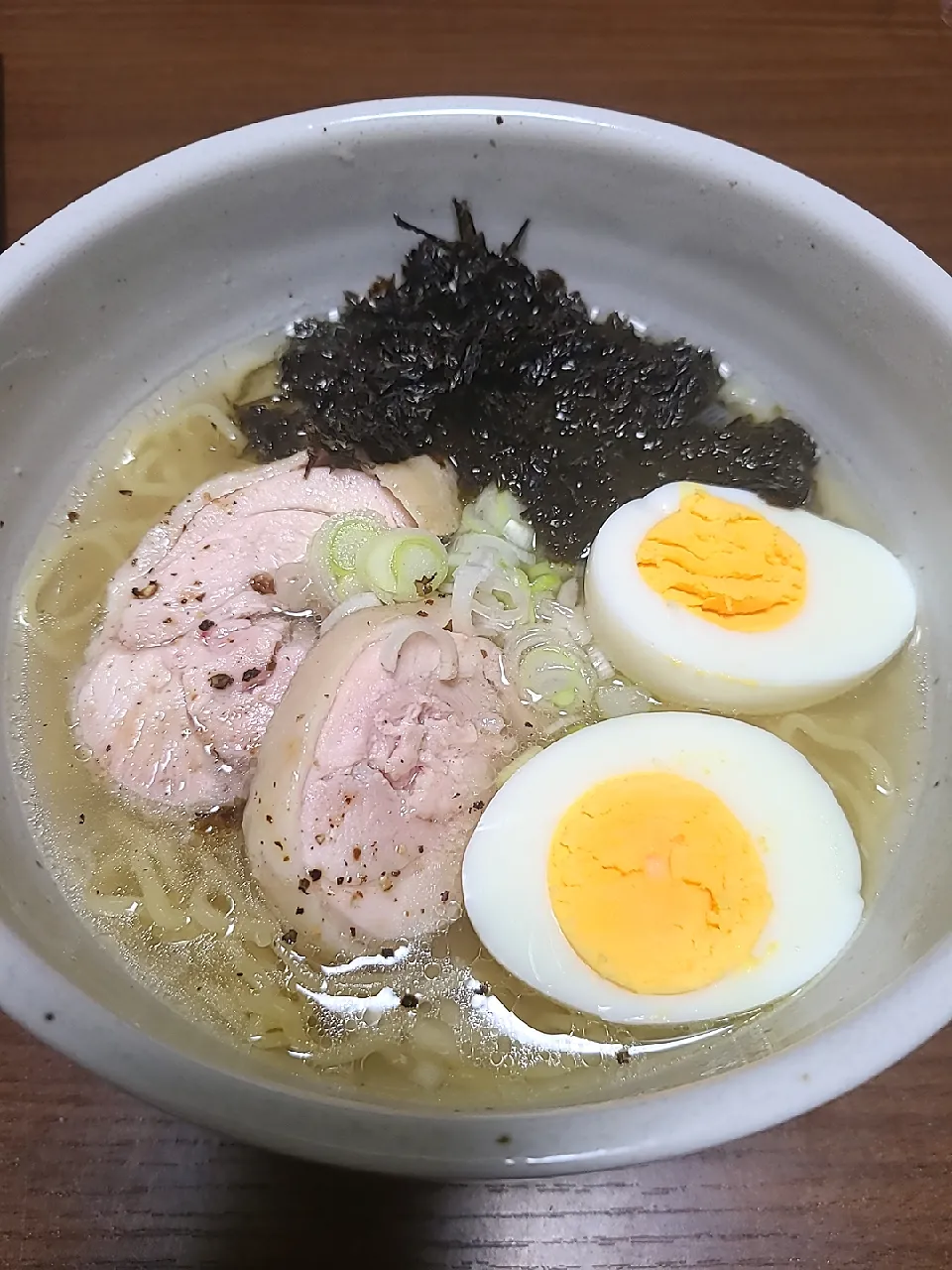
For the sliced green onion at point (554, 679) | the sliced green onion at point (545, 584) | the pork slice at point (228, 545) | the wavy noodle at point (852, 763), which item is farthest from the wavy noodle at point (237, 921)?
the sliced green onion at point (545, 584)

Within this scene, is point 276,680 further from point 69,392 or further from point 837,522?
point 837,522

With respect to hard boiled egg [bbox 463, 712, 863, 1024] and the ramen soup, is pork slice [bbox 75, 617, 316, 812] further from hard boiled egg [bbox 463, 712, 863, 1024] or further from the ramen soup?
hard boiled egg [bbox 463, 712, 863, 1024]

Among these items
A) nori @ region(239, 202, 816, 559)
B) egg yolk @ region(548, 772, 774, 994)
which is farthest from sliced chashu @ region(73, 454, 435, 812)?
egg yolk @ region(548, 772, 774, 994)

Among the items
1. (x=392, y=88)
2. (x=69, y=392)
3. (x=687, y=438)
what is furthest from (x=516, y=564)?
(x=392, y=88)

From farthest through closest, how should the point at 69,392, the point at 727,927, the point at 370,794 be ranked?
the point at 69,392, the point at 370,794, the point at 727,927

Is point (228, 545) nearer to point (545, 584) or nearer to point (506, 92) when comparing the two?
point (545, 584)
